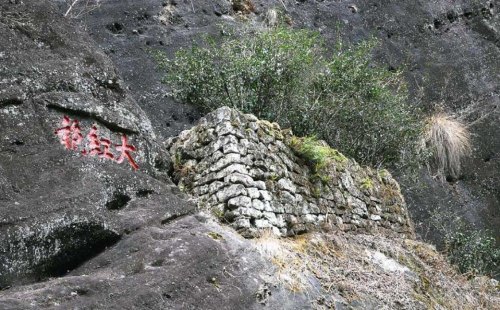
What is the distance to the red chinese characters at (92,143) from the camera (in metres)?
4.80

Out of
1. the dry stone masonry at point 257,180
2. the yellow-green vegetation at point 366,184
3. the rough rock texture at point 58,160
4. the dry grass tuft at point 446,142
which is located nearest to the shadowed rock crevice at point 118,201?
the rough rock texture at point 58,160

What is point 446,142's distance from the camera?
11.5 m

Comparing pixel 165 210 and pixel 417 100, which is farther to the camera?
pixel 417 100

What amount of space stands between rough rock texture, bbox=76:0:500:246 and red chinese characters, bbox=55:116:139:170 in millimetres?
4023

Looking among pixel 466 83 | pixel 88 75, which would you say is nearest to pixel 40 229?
pixel 88 75

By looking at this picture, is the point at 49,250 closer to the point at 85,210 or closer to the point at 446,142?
the point at 85,210

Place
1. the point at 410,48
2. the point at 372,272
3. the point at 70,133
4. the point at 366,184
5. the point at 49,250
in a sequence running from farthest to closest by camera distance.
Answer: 1. the point at 410,48
2. the point at 366,184
3. the point at 372,272
4. the point at 70,133
5. the point at 49,250

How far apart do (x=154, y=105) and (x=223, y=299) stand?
575cm

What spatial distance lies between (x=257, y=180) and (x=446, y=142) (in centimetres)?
652

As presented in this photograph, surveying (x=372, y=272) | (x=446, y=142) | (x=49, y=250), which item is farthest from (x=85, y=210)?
(x=446, y=142)

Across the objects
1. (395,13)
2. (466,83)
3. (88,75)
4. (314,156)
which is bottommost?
(314,156)

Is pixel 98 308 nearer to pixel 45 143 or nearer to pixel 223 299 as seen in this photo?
pixel 223 299

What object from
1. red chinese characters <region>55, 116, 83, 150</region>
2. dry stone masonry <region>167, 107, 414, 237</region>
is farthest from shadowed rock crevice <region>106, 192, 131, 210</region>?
dry stone masonry <region>167, 107, 414, 237</region>

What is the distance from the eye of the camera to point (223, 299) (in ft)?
14.1
